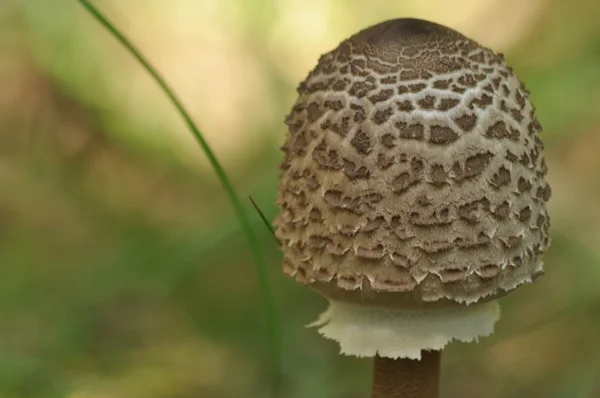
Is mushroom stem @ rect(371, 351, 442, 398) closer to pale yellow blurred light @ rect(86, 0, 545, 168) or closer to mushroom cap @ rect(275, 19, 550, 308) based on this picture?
mushroom cap @ rect(275, 19, 550, 308)

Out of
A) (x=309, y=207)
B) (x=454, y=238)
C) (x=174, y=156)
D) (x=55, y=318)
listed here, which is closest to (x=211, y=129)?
(x=174, y=156)

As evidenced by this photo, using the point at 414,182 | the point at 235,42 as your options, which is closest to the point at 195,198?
the point at 235,42

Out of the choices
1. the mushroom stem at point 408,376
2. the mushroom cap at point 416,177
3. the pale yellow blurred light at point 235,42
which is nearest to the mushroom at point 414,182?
the mushroom cap at point 416,177

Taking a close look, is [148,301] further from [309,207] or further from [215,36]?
[309,207]

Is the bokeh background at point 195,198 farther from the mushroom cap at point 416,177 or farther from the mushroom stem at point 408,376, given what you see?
the mushroom cap at point 416,177

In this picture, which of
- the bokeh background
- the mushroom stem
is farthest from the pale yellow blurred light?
the mushroom stem

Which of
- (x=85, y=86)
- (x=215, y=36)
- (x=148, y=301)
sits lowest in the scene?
(x=148, y=301)

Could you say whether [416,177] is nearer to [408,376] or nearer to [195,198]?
[408,376]

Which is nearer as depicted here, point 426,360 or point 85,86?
point 426,360
